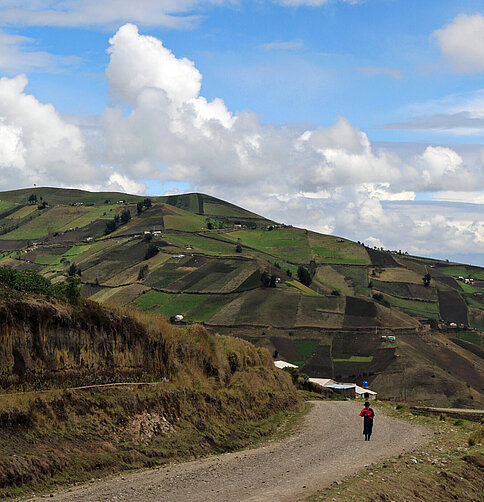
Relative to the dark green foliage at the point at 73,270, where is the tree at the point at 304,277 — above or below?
above

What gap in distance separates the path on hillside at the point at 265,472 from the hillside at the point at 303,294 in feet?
223

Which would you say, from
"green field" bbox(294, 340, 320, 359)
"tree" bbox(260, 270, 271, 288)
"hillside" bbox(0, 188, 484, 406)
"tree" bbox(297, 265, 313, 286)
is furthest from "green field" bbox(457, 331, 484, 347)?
"tree" bbox(260, 270, 271, 288)

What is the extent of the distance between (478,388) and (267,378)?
7282cm

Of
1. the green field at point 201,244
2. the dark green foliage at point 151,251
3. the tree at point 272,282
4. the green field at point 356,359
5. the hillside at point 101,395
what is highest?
the green field at point 201,244

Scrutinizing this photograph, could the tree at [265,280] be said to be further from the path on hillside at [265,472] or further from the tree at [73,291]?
the tree at [73,291]

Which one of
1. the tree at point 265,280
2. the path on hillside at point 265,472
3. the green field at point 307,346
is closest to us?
the path on hillside at point 265,472

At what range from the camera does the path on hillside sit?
15375 mm

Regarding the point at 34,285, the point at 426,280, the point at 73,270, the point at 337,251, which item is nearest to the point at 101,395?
the point at 34,285

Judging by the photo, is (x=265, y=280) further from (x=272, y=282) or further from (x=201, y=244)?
(x=201, y=244)

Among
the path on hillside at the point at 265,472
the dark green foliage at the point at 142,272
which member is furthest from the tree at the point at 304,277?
the path on hillside at the point at 265,472

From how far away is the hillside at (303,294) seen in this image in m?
102

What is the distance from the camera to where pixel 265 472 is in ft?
59.7

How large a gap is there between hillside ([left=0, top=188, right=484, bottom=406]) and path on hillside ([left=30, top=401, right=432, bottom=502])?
68.1 metres

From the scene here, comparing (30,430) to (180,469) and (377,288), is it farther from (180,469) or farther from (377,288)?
(377,288)
